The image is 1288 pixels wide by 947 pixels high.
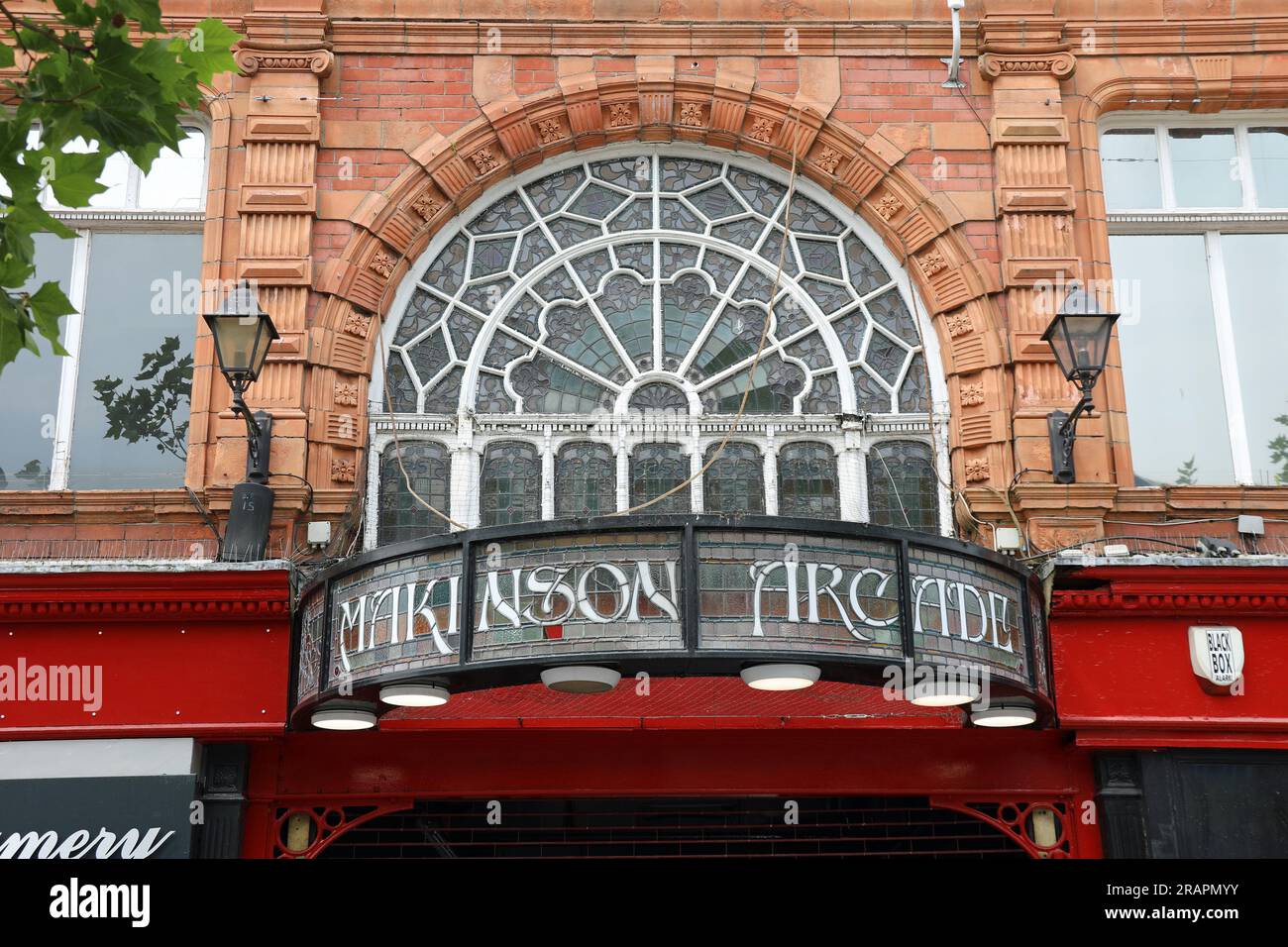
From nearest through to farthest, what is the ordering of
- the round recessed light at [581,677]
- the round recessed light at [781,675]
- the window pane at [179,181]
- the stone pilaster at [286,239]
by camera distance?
the round recessed light at [781,675] → the round recessed light at [581,677] → the stone pilaster at [286,239] → the window pane at [179,181]

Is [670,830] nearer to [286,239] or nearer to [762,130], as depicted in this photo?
[286,239]

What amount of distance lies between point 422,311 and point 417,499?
187cm

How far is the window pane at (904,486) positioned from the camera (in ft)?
38.5

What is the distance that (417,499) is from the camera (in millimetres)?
11289

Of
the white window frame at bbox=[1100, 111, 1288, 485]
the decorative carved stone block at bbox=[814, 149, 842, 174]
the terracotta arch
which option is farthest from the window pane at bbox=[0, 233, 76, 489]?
the white window frame at bbox=[1100, 111, 1288, 485]

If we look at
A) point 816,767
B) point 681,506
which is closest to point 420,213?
point 681,506

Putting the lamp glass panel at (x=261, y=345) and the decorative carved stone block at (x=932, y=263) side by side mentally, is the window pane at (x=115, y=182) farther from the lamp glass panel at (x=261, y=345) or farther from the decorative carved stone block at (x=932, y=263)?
the decorative carved stone block at (x=932, y=263)

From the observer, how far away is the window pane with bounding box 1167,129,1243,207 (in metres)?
12.8

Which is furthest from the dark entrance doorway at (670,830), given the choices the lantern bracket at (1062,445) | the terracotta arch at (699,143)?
the terracotta arch at (699,143)

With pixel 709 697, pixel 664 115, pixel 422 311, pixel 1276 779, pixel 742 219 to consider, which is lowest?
pixel 1276 779

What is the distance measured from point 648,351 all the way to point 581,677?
12.7 feet

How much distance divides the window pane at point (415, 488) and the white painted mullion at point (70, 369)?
98.1 inches

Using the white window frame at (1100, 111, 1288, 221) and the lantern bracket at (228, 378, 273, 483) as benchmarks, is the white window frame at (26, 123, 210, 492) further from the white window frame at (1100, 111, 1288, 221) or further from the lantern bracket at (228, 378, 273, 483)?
the white window frame at (1100, 111, 1288, 221)

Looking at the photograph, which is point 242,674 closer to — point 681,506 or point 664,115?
point 681,506
